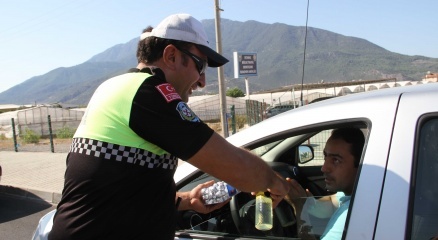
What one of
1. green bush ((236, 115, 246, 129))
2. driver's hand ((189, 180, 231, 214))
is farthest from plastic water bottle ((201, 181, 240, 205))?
green bush ((236, 115, 246, 129))

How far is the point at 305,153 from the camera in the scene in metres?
2.89

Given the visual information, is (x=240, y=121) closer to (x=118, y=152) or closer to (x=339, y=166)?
(x=339, y=166)

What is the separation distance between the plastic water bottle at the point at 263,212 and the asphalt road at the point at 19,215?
14.8 ft

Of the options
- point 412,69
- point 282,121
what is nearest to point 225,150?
point 282,121

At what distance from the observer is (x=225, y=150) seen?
55.2 inches

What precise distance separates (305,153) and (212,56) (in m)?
1.51

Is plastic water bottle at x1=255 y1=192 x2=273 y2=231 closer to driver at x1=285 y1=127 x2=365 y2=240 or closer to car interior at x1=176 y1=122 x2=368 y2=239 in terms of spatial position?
car interior at x1=176 y1=122 x2=368 y2=239

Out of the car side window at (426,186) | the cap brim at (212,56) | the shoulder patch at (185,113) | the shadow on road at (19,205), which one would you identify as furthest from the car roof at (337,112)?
the shadow on road at (19,205)

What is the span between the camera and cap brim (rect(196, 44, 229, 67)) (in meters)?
1.60

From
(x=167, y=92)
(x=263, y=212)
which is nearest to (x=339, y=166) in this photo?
(x=263, y=212)

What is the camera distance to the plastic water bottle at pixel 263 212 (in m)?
1.81

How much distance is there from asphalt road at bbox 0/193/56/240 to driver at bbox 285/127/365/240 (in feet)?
15.0

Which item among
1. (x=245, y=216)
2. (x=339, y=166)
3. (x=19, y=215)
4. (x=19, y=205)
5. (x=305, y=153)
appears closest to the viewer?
(x=339, y=166)

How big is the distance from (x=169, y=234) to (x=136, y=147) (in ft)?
1.43
